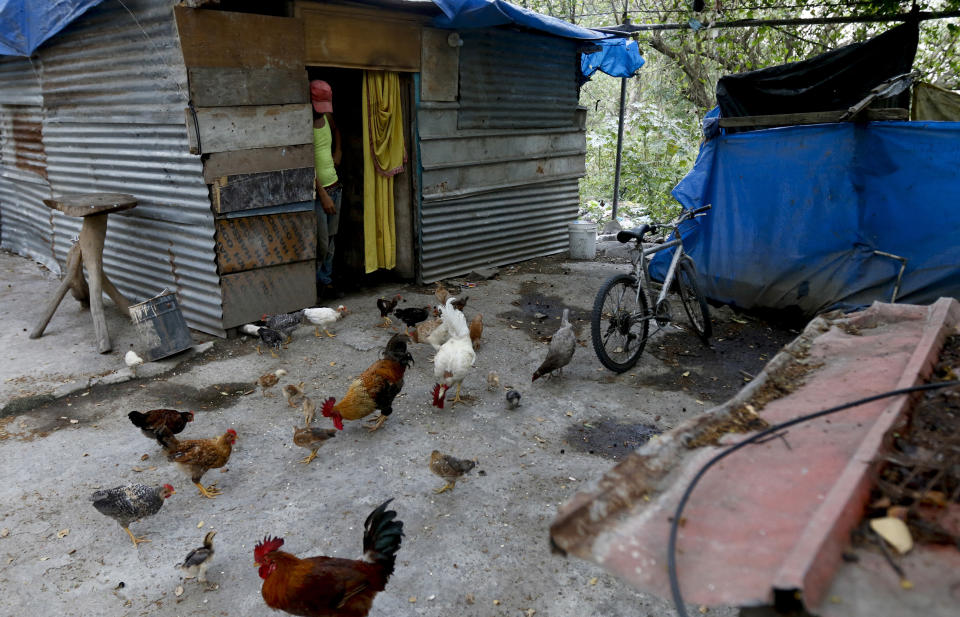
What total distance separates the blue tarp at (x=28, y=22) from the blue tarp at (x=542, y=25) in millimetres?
3934

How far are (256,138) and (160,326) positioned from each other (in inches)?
87.0

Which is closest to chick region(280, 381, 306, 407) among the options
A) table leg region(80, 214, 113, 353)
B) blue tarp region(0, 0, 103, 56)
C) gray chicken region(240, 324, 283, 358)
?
gray chicken region(240, 324, 283, 358)

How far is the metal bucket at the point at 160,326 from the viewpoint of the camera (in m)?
6.27

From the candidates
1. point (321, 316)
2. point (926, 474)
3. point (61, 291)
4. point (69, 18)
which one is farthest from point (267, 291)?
point (926, 474)

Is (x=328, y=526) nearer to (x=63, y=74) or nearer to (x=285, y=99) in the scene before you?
(x=285, y=99)

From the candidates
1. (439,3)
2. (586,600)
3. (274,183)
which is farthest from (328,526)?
(439,3)

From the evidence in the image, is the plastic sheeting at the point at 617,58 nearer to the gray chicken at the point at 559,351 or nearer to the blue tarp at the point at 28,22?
the gray chicken at the point at 559,351

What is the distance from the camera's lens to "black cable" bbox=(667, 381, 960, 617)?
151cm

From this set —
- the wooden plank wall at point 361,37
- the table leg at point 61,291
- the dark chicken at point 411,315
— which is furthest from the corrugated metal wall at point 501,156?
the table leg at point 61,291

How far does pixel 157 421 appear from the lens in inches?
183

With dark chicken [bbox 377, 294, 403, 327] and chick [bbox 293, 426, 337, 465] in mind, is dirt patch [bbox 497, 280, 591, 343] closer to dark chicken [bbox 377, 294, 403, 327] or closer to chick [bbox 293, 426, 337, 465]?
dark chicken [bbox 377, 294, 403, 327]

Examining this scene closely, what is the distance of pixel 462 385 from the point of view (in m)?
6.04

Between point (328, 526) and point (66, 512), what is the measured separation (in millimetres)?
1778

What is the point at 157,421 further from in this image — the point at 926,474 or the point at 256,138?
the point at 926,474
